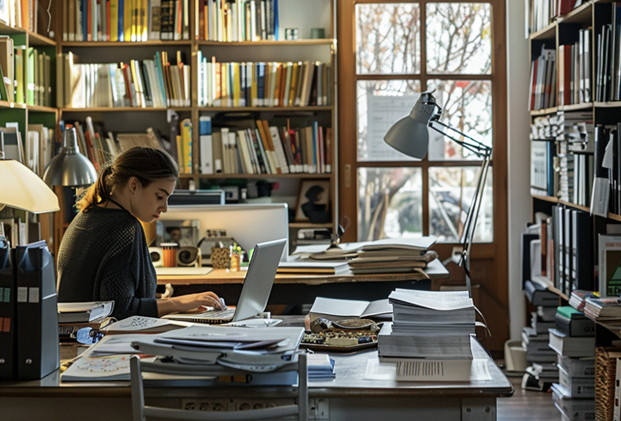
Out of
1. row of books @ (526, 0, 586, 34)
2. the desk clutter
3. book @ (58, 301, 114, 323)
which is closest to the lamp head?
the desk clutter

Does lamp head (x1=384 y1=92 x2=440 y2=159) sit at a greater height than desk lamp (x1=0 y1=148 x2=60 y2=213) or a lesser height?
greater

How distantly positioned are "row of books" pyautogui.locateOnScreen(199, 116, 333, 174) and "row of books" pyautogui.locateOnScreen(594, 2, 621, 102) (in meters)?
1.72

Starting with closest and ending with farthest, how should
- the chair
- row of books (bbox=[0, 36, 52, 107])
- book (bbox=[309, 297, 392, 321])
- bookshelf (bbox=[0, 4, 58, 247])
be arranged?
1. the chair
2. book (bbox=[309, 297, 392, 321])
3. row of books (bbox=[0, 36, 52, 107])
4. bookshelf (bbox=[0, 4, 58, 247])

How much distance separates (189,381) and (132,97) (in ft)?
10.3

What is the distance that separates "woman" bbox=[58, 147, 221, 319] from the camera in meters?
2.20

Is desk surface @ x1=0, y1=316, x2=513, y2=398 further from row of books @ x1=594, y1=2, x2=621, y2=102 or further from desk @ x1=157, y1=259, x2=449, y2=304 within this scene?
row of books @ x1=594, y1=2, x2=621, y2=102

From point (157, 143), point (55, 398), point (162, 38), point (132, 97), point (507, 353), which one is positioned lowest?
point (507, 353)

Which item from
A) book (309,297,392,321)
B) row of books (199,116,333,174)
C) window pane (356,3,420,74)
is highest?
window pane (356,3,420,74)

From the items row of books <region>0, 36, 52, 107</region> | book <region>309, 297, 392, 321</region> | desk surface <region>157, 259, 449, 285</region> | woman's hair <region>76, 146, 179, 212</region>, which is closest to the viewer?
book <region>309, 297, 392, 321</region>

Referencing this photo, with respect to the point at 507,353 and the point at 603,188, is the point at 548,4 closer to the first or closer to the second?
the point at 603,188

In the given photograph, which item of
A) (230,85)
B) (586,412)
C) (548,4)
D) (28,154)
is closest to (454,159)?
(548,4)

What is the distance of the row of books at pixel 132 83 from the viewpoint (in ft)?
14.2

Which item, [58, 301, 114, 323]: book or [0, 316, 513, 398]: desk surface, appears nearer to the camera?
[0, 316, 513, 398]: desk surface

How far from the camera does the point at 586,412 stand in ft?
10.6
